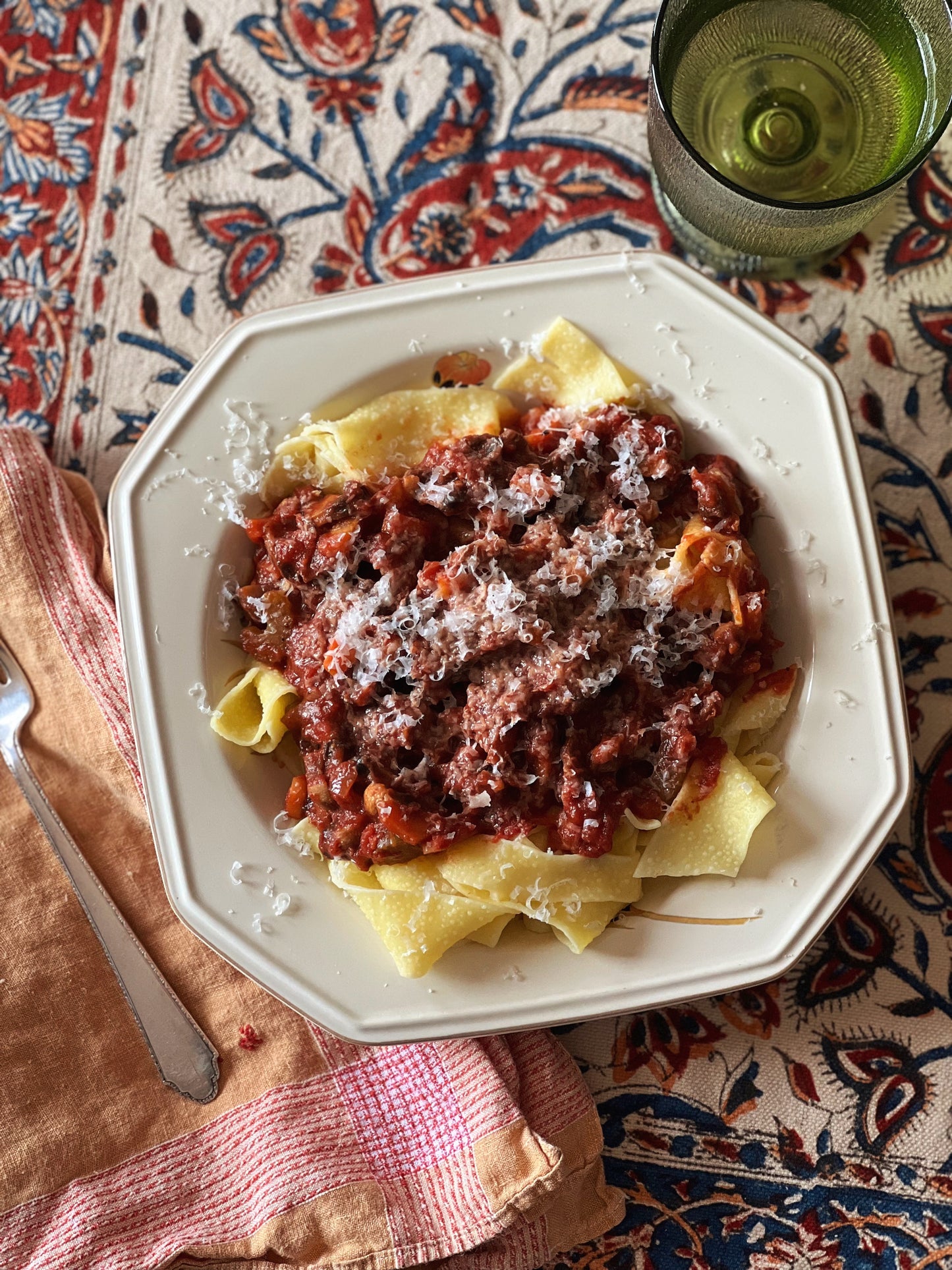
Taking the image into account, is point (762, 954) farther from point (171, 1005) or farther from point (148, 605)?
point (148, 605)

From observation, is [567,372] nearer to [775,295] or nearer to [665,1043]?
[775,295]

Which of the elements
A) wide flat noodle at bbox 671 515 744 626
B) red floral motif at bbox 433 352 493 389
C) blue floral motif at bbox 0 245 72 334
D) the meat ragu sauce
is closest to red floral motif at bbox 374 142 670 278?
red floral motif at bbox 433 352 493 389

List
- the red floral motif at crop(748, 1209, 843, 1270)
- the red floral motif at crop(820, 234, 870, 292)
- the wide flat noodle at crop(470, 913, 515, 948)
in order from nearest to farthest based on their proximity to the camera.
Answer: the wide flat noodle at crop(470, 913, 515, 948)
the red floral motif at crop(748, 1209, 843, 1270)
the red floral motif at crop(820, 234, 870, 292)

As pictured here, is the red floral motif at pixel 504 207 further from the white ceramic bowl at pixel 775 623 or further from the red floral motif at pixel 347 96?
the white ceramic bowl at pixel 775 623

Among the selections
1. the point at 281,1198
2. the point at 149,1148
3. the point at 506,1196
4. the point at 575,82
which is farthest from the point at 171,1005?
the point at 575,82

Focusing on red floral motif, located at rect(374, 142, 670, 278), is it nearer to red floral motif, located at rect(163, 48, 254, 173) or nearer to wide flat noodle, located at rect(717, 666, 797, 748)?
red floral motif, located at rect(163, 48, 254, 173)
